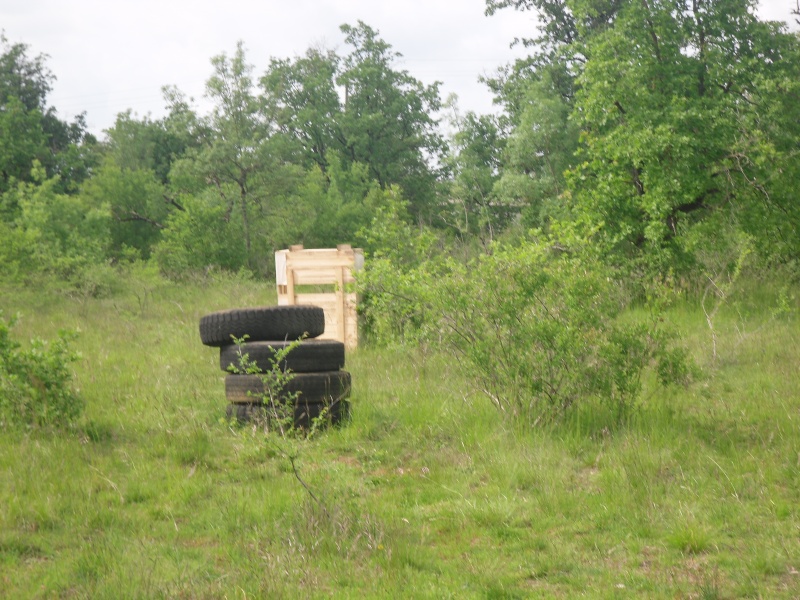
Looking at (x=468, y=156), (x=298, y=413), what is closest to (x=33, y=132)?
(x=468, y=156)

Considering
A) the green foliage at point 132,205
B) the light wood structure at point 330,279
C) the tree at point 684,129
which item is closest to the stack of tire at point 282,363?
the light wood structure at point 330,279

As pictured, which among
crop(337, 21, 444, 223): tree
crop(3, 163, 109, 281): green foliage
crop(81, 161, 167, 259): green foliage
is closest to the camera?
crop(3, 163, 109, 281): green foliage

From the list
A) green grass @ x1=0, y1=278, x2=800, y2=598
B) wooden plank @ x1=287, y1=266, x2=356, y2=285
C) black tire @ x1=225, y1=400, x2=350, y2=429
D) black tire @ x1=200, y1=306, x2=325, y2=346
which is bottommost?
green grass @ x1=0, y1=278, x2=800, y2=598

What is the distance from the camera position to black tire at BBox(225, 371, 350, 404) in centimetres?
820

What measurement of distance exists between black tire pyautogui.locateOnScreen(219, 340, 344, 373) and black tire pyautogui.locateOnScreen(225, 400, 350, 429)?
363 millimetres

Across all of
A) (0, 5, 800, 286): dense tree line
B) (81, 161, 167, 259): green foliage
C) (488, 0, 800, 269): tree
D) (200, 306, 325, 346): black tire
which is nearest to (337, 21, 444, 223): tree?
(0, 5, 800, 286): dense tree line

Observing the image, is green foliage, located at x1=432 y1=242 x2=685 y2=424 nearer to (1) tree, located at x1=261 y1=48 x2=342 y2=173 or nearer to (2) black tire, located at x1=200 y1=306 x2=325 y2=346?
(2) black tire, located at x1=200 y1=306 x2=325 y2=346

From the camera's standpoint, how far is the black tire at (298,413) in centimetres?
811

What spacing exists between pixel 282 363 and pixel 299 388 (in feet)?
1.04

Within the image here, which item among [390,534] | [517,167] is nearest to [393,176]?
[517,167]

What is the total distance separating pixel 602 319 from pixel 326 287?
44.2ft

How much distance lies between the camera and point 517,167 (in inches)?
1135

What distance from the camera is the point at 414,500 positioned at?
6336 mm

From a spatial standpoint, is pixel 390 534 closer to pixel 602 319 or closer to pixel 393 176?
pixel 602 319
